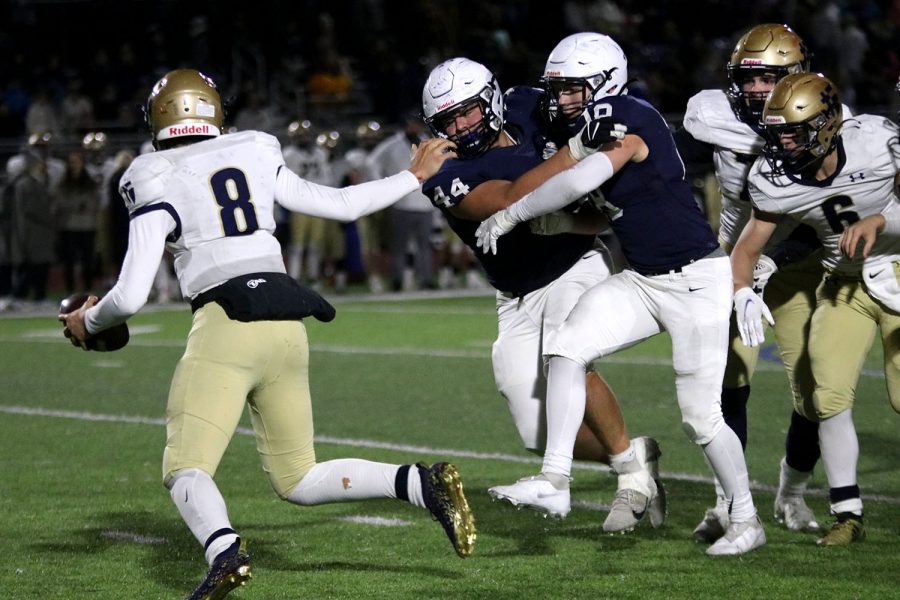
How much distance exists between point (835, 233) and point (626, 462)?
1.01 m

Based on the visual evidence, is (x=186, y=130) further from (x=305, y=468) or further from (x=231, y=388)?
(x=305, y=468)

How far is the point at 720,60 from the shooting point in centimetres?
1700

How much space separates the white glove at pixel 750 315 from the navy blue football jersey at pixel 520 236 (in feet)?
2.14

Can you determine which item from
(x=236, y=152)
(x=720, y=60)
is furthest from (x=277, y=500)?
(x=720, y=60)

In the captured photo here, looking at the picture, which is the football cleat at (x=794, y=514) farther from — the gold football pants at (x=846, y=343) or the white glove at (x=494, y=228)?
the white glove at (x=494, y=228)

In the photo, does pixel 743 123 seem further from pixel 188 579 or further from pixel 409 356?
pixel 409 356

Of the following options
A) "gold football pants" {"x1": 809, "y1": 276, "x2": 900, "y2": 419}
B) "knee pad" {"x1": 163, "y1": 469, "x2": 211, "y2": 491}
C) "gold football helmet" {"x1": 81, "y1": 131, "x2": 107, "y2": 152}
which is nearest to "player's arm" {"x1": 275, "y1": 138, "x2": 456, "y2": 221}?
"knee pad" {"x1": 163, "y1": 469, "x2": 211, "y2": 491}

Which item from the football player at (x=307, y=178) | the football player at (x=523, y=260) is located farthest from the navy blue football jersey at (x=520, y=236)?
the football player at (x=307, y=178)

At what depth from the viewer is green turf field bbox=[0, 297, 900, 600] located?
167 inches

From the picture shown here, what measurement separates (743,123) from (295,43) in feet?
44.9

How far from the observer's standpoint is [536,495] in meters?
4.12

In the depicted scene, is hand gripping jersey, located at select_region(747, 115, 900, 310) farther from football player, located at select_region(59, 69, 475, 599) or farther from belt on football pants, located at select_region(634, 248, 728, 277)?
football player, located at select_region(59, 69, 475, 599)

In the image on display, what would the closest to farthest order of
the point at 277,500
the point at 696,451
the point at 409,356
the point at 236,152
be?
the point at 236,152 → the point at 277,500 → the point at 696,451 → the point at 409,356

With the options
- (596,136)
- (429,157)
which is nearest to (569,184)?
(596,136)
